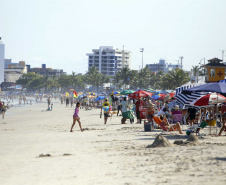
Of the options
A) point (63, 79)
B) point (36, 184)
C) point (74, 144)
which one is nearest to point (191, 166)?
point (36, 184)

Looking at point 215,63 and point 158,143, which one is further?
point 215,63

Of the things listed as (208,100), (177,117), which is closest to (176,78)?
(177,117)

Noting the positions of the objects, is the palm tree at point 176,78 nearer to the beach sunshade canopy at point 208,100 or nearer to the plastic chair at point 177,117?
the plastic chair at point 177,117

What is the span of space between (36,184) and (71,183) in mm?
640

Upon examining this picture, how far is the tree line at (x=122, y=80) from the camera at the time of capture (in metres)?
66.4

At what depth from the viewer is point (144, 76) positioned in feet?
406

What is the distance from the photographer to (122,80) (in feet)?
415

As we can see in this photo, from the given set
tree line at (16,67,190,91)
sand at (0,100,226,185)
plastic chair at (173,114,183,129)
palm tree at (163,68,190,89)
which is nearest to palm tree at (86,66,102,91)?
tree line at (16,67,190,91)

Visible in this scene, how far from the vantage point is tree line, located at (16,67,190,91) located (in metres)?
66.4

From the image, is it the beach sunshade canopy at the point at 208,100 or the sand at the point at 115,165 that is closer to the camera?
the sand at the point at 115,165

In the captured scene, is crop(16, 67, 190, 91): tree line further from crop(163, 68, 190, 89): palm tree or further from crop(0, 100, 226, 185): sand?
crop(0, 100, 226, 185): sand

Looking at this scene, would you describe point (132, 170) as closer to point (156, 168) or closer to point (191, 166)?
point (156, 168)

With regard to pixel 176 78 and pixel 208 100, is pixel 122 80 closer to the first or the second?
pixel 176 78

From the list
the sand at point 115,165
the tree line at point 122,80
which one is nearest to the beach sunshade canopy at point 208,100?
the sand at point 115,165
